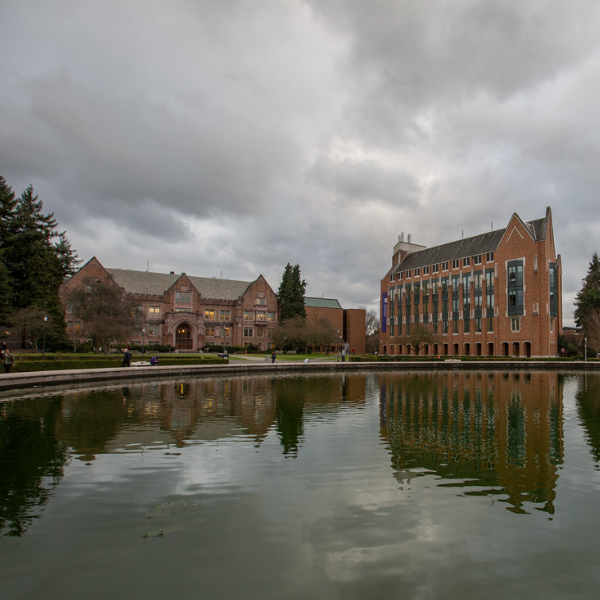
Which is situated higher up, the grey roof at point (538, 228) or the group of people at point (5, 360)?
the grey roof at point (538, 228)

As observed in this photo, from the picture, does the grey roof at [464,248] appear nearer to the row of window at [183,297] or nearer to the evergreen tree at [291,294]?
the evergreen tree at [291,294]

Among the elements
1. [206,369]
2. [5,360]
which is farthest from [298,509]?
[206,369]

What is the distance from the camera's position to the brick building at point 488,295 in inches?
2840

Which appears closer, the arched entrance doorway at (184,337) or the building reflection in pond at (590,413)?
the building reflection in pond at (590,413)

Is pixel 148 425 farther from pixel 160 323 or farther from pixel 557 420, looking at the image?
pixel 160 323

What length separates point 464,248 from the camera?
284ft

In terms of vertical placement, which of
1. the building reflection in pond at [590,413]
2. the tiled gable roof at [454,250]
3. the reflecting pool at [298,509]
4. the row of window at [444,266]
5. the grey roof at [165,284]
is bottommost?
the building reflection in pond at [590,413]

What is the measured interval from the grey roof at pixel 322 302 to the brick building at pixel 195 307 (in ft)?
46.0

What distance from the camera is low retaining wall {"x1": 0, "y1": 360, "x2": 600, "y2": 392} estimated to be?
86.7 feet

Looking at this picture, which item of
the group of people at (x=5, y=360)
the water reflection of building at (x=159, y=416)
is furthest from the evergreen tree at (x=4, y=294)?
the water reflection of building at (x=159, y=416)

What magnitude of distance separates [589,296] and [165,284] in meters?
76.8

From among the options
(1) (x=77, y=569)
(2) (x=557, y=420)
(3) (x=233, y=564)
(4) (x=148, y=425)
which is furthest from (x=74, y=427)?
(2) (x=557, y=420)

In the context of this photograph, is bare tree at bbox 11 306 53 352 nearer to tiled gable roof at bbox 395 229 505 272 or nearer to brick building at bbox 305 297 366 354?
brick building at bbox 305 297 366 354

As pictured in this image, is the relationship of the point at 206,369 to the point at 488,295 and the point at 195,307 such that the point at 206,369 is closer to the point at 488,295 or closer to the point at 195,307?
the point at 195,307
